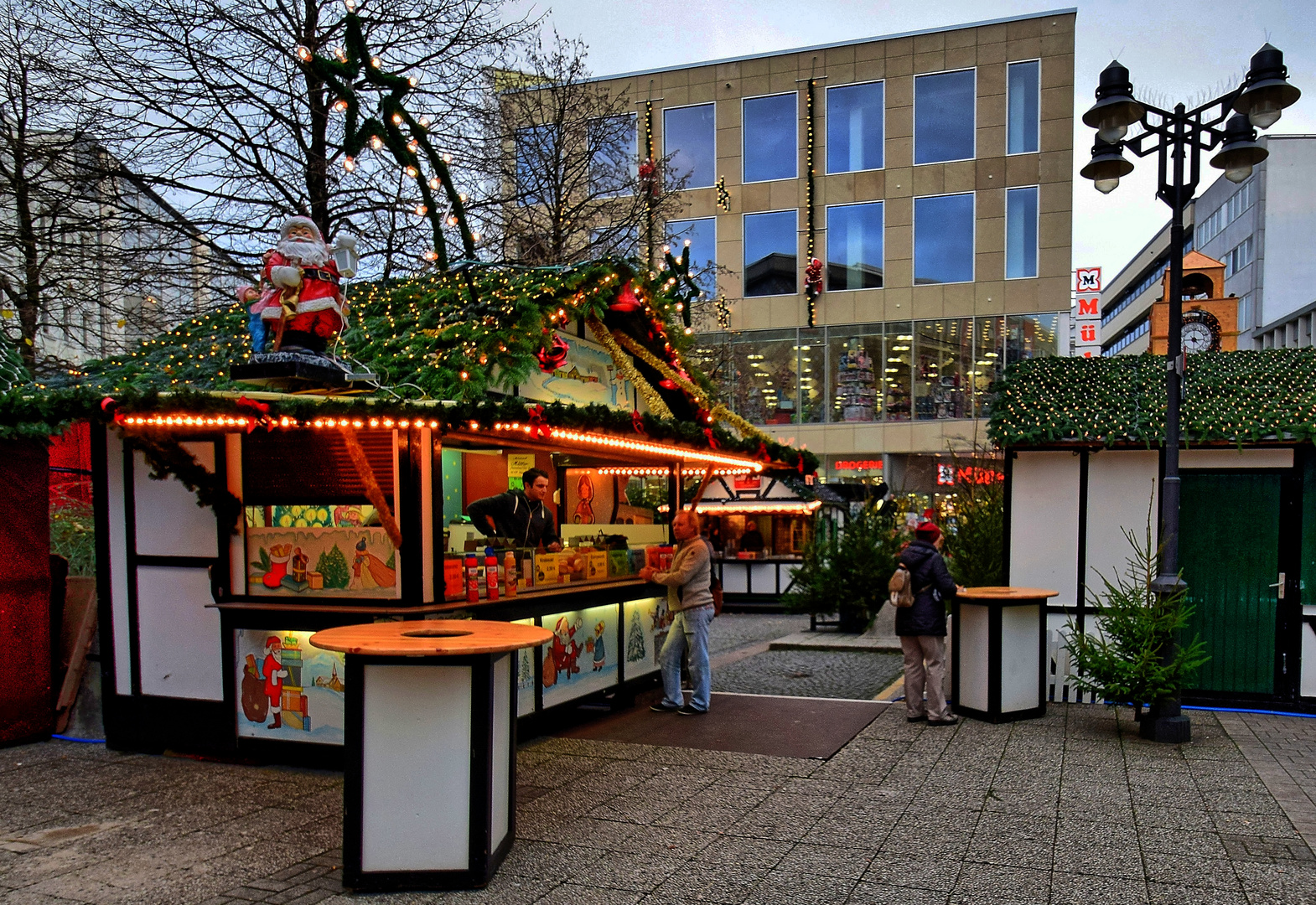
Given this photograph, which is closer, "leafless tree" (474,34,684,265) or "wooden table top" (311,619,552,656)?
"wooden table top" (311,619,552,656)

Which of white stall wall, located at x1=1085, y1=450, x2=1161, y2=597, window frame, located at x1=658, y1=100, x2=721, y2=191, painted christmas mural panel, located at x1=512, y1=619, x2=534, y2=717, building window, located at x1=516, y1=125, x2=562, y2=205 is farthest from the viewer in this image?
window frame, located at x1=658, y1=100, x2=721, y2=191

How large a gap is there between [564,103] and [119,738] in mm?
13126

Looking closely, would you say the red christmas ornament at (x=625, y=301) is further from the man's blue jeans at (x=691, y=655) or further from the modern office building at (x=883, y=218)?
the modern office building at (x=883, y=218)

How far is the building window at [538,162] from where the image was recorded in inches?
672

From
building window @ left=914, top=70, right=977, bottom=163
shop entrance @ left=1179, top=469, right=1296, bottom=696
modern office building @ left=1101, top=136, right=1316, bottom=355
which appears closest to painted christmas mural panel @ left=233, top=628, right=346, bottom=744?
shop entrance @ left=1179, top=469, right=1296, bottom=696

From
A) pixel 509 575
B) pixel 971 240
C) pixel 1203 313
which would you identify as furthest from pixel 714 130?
pixel 509 575

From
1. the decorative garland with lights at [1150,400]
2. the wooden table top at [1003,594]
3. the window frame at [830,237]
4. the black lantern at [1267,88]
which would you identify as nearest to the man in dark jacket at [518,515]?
the wooden table top at [1003,594]

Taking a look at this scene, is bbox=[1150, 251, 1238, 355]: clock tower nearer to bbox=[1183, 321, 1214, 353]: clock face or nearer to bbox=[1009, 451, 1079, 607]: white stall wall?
bbox=[1183, 321, 1214, 353]: clock face

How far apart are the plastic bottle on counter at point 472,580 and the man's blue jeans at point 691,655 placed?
7.94ft

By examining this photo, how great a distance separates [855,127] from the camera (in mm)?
31812

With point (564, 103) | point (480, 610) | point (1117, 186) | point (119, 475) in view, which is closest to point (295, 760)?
point (480, 610)

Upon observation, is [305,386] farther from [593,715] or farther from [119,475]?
[593,715]

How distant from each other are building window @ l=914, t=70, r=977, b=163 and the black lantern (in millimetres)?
24483

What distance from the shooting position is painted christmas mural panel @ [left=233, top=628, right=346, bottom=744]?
7.10 meters
